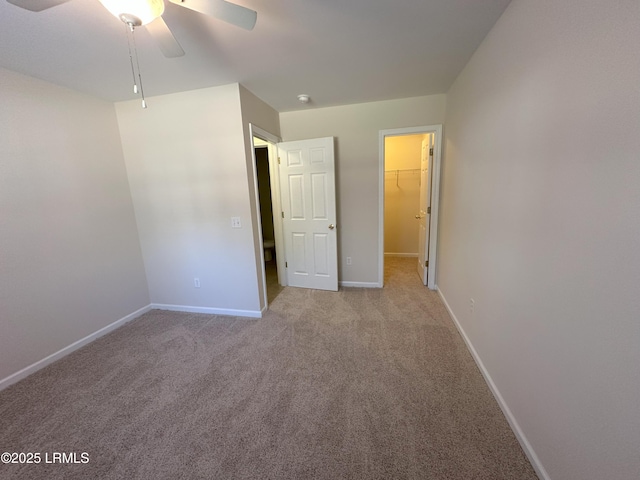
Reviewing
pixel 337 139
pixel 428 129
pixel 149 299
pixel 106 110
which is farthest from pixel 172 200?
pixel 428 129

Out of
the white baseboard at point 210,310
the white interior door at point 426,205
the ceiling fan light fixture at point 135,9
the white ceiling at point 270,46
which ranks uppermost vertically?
the white ceiling at point 270,46

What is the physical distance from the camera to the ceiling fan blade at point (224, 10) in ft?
3.63

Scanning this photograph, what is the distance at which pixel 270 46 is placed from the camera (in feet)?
5.73

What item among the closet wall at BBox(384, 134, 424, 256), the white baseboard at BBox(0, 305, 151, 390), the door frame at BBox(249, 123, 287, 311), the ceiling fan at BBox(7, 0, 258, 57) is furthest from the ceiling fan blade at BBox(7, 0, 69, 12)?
the closet wall at BBox(384, 134, 424, 256)

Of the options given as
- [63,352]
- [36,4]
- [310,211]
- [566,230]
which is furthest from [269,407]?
[36,4]

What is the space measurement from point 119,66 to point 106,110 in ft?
3.08

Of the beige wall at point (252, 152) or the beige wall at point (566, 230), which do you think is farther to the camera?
the beige wall at point (252, 152)

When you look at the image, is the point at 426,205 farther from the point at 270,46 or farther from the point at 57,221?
the point at 57,221

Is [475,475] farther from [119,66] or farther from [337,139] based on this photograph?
[119,66]

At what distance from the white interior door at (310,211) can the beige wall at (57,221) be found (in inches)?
74.3

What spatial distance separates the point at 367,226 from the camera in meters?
3.28

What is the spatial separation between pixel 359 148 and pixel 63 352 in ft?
12.4

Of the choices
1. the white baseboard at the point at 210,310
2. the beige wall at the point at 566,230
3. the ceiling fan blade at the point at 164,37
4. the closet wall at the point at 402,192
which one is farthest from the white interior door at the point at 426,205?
the ceiling fan blade at the point at 164,37

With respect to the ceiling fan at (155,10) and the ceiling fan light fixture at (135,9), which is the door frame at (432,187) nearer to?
the ceiling fan at (155,10)
